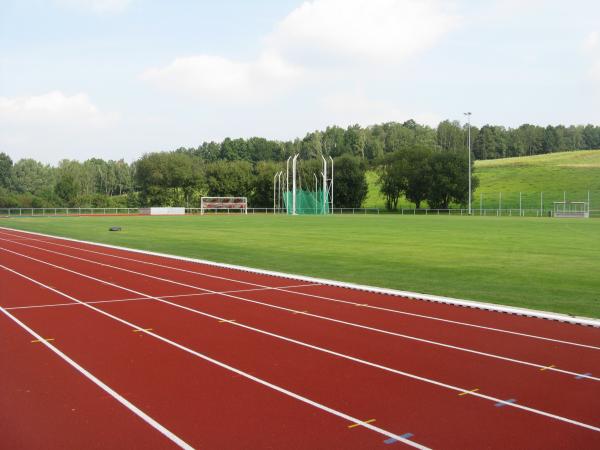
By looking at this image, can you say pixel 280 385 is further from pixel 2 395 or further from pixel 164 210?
pixel 164 210

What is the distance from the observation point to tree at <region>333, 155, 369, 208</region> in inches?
3241

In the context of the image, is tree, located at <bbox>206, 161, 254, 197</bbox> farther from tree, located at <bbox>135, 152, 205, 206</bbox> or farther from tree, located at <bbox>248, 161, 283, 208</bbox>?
tree, located at <bbox>135, 152, 205, 206</bbox>

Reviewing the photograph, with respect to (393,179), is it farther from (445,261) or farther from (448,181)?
(445,261)

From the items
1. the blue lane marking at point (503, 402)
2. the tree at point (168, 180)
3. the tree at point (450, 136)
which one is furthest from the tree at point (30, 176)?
the blue lane marking at point (503, 402)

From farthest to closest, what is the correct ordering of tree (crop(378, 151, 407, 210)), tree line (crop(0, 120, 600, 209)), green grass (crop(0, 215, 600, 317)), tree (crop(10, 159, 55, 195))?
1. tree (crop(10, 159, 55, 195))
2. tree (crop(378, 151, 407, 210))
3. tree line (crop(0, 120, 600, 209))
4. green grass (crop(0, 215, 600, 317))

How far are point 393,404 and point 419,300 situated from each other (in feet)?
17.3

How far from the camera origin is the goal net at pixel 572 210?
60.4 metres

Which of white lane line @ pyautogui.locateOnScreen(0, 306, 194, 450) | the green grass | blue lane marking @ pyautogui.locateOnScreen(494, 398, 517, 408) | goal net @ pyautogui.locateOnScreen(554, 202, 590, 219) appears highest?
white lane line @ pyautogui.locateOnScreen(0, 306, 194, 450)

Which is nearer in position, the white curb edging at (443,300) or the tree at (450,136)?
the white curb edging at (443,300)

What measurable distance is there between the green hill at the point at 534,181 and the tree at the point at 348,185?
4.34 m

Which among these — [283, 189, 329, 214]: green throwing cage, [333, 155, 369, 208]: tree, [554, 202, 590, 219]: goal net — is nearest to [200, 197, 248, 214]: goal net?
[283, 189, 329, 214]: green throwing cage

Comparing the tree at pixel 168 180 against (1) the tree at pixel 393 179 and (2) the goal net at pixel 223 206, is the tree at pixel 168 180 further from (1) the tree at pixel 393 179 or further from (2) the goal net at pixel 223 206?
(1) the tree at pixel 393 179

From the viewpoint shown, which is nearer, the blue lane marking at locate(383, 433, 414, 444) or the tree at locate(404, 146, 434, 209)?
the blue lane marking at locate(383, 433, 414, 444)

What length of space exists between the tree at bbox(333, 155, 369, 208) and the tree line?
0.14 meters
